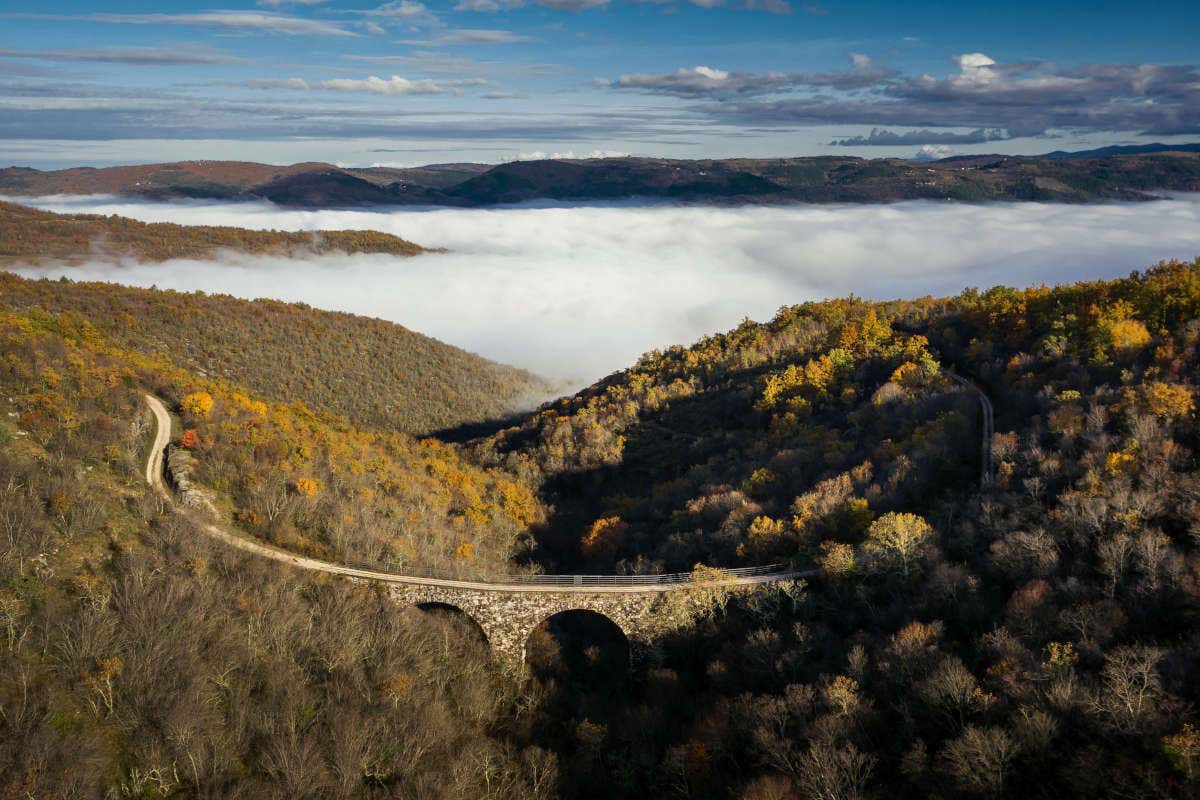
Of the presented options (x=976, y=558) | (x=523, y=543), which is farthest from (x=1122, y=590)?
(x=523, y=543)

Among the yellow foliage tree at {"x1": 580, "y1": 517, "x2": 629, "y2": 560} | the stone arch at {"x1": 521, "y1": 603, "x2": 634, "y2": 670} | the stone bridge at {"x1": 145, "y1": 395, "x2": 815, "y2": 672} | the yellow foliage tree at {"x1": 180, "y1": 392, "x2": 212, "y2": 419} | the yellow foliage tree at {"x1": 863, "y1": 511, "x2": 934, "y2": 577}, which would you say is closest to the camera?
the yellow foliage tree at {"x1": 863, "y1": 511, "x2": 934, "y2": 577}

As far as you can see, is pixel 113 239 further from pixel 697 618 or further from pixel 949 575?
pixel 949 575

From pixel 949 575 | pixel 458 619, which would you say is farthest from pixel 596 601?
pixel 949 575

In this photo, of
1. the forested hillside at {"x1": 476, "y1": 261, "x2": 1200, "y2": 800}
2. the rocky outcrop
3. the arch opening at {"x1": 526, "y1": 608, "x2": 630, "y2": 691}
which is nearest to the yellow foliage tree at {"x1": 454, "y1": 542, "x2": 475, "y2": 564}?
the arch opening at {"x1": 526, "y1": 608, "x2": 630, "y2": 691}

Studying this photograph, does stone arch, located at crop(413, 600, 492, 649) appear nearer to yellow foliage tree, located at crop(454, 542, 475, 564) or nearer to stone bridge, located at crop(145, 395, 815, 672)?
stone bridge, located at crop(145, 395, 815, 672)

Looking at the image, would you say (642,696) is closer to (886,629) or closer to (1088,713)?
(886,629)

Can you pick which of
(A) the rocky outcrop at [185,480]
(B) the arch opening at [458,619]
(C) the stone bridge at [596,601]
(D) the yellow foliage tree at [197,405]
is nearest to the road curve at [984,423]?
(C) the stone bridge at [596,601]
